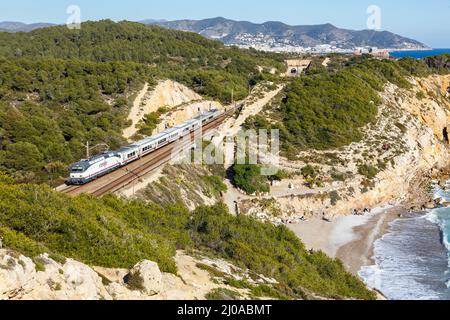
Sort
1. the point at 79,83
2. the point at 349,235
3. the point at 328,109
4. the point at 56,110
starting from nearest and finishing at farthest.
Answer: the point at 349,235 → the point at 56,110 → the point at 79,83 → the point at 328,109

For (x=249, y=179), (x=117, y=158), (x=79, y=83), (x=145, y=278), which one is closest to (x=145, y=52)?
(x=79, y=83)

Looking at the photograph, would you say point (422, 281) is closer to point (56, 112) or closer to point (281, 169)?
point (281, 169)

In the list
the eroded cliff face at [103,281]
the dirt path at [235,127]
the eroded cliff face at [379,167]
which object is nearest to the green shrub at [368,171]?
the eroded cliff face at [379,167]

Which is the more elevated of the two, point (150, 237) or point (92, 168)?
point (92, 168)

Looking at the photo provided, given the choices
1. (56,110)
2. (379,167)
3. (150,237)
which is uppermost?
(56,110)

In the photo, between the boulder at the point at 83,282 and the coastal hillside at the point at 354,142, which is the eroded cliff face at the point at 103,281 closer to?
the boulder at the point at 83,282

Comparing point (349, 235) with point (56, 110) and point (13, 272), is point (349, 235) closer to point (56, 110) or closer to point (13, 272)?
point (13, 272)
